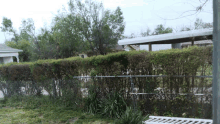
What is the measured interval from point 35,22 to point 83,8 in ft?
37.4

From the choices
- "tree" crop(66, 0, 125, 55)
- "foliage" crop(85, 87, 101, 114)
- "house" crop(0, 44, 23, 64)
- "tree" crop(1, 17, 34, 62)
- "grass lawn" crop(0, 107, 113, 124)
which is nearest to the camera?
"grass lawn" crop(0, 107, 113, 124)

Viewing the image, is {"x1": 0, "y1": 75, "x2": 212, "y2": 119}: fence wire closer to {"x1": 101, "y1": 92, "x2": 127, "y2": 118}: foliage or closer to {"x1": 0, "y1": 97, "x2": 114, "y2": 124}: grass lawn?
{"x1": 101, "y1": 92, "x2": 127, "y2": 118}: foliage

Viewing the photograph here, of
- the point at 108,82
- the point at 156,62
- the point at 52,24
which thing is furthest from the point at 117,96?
the point at 52,24

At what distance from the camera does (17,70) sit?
8.68 m

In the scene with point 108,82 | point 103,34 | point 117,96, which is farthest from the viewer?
point 103,34

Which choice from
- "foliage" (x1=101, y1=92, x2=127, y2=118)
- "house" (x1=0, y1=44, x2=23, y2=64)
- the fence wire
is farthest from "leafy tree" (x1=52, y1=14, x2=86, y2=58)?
"foliage" (x1=101, y1=92, x2=127, y2=118)

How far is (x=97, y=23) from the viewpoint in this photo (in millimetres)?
25406

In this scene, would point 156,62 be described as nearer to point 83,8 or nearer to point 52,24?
point 83,8

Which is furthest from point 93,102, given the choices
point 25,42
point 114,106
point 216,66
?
point 25,42

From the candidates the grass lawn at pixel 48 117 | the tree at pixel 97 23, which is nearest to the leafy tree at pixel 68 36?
the tree at pixel 97 23

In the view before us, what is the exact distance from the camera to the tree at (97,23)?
25156mm

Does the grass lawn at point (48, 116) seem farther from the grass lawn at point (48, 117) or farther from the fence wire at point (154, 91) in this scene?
the fence wire at point (154, 91)

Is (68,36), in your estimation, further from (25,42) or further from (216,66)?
(216,66)

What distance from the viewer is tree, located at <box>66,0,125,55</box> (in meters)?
25.2
